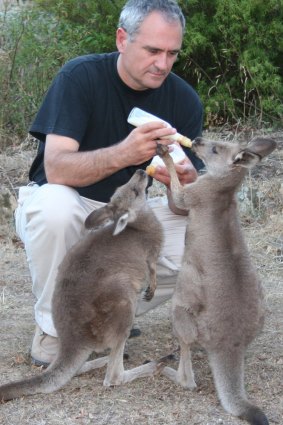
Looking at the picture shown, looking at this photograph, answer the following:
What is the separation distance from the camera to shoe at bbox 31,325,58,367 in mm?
5645

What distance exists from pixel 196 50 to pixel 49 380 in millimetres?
7682

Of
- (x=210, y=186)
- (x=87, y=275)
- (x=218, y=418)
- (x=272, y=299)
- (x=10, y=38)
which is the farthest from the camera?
(x=10, y=38)

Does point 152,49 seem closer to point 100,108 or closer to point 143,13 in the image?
point 143,13

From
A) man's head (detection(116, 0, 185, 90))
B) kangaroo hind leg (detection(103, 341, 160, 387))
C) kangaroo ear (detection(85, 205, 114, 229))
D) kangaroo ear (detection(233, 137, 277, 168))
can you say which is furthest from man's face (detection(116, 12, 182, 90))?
kangaroo hind leg (detection(103, 341, 160, 387))

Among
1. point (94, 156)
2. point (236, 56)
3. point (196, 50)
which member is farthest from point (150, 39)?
point (236, 56)

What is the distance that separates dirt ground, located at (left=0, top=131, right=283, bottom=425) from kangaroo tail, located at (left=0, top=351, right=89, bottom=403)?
0.31ft

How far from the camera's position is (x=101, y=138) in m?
6.09

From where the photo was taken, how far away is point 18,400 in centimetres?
503

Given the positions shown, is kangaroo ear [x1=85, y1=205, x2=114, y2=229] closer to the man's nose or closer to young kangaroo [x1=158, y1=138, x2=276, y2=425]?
young kangaroo [x1=158, y1=138, x2=276, y2=425]

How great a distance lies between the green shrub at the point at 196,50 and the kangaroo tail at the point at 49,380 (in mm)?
6485

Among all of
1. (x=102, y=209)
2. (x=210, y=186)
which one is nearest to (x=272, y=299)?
(x=210, y=186)

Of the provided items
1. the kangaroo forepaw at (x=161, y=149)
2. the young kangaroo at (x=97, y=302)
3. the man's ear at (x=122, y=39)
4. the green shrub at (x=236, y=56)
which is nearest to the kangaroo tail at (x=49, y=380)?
the young kangaroo at (x=97, y=302)

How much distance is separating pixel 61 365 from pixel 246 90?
23.9 ft

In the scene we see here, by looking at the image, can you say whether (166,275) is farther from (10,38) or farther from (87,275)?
(10,38)
